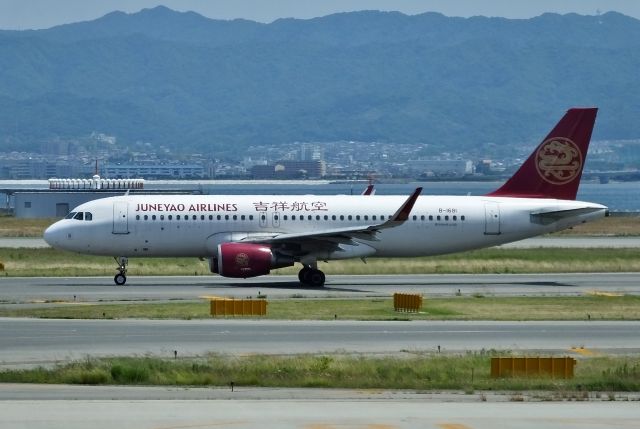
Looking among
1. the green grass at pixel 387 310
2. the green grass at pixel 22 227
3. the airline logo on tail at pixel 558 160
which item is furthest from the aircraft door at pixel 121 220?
the green grass at pixel 22 227

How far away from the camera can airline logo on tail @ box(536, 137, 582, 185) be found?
5497 cm

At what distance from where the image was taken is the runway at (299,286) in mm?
45812

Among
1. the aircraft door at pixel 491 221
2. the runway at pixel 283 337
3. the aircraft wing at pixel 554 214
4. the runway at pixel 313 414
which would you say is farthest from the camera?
the aircraft door at pixel 491 221

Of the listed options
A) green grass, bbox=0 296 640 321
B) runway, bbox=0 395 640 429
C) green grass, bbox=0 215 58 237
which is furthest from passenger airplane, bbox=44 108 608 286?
green grass, bbox=0 215 58 237

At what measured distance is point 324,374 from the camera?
27.0 m

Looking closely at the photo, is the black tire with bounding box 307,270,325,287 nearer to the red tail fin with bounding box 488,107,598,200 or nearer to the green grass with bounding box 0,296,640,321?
the green grass with bounding box 0,296,640,321

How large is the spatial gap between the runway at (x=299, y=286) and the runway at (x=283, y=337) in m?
8.47

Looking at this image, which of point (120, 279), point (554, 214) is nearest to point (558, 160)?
point (554, 214)

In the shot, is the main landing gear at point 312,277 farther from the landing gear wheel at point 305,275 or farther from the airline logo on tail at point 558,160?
the airline logo on tail at point 558,160

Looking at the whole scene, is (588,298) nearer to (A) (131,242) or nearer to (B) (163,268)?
(A) (131,242)

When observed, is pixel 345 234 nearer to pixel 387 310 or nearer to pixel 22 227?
pixel 387 310

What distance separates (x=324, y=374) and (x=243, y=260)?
2249 cm

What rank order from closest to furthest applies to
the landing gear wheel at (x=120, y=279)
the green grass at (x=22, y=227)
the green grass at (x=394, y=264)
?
the landing gear wheel at (x=120, y=279) < the green grass at (x=394, y=264) < the green grass at (x=22, y=227)

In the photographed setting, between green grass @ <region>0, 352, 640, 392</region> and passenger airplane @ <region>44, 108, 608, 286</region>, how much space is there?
20587 mm
